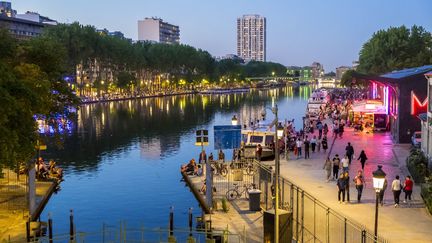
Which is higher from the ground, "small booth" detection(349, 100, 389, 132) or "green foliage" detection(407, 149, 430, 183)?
"small booth" detection(349, 100, 389, 132)

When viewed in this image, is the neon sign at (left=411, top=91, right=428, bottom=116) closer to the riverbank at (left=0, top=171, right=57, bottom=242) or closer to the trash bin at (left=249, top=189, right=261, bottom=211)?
the trash bin at (left=249, top=189, right=261, bottom=211)

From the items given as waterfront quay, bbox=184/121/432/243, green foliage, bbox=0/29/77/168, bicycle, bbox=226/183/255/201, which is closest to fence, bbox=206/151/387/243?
waterfront quay, bbox=184/121/432/243

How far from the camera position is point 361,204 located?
100ft

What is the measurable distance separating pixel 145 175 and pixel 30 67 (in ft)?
65.5

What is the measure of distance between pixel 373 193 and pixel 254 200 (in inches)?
306

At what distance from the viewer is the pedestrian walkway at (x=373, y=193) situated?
25.6 m

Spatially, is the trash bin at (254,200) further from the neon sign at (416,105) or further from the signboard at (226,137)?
the neon sign at (416,105)

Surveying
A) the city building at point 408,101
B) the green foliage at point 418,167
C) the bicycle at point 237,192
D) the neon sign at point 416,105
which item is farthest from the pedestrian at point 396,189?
the neon sign at point 416,105

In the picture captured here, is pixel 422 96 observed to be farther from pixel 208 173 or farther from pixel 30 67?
pixel 30 67

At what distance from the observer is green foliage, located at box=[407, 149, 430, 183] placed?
1404 inches

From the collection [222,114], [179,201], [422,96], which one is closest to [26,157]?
[179,201]

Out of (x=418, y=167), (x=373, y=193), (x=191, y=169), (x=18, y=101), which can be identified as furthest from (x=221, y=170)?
(x=18, y=101)

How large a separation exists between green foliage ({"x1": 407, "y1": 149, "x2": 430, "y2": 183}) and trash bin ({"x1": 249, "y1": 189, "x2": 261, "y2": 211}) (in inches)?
446

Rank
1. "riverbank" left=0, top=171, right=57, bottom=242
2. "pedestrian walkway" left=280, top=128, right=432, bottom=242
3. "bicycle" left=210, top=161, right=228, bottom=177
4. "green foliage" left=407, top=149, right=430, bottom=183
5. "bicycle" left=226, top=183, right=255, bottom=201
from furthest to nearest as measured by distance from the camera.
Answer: "bicycle" left=210, top=161, right=228, bottom=177 < "green foliage" left=407, top=149, right=430, bottom=183 < "bicycle" left=226, top=183, right=255, bottom=201 < "riverbank" left=0, top=171, right=57, bottom=242 < "pedestrian walkway" left=280, top=128, right=432, bottom=242
